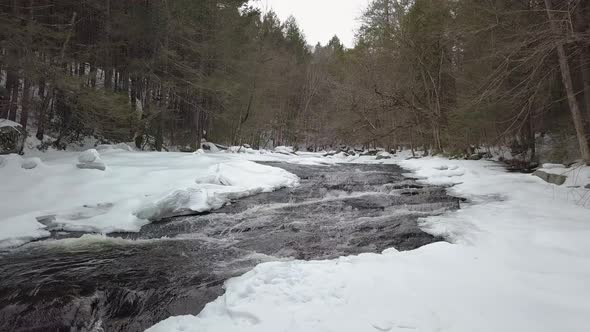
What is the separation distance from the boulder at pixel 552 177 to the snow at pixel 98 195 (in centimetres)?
699

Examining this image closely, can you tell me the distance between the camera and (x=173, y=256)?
4379mm

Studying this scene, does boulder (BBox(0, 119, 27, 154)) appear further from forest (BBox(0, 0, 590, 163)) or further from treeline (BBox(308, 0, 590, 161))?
treeline (BBox(308, 0, 590, 161))

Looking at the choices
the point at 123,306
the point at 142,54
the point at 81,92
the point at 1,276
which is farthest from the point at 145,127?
the point at 123,306

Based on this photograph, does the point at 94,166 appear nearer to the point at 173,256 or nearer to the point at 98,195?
the point at 98,195

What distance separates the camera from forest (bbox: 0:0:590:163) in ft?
27.1

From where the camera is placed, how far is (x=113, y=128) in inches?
460

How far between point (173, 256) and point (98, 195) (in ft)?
11.1

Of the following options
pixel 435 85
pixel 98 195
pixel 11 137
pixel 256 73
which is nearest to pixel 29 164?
pixel 98 195

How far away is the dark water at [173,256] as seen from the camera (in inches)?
120

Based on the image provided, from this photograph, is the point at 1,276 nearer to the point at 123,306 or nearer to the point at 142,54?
the point at 123,306

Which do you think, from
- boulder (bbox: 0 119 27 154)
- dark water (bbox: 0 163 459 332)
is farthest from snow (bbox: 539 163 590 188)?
boulder (bbox: 0 119 27 154)

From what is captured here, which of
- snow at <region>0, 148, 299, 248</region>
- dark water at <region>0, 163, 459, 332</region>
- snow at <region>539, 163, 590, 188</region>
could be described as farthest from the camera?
snow at <region>539, 163, 590, 188</region>

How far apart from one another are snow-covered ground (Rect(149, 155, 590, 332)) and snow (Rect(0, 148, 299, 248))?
147 inches

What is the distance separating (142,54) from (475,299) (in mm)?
18421
